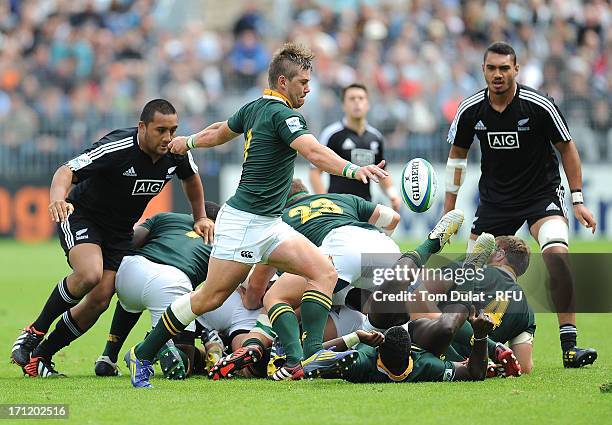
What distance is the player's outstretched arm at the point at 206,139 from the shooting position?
25.0ft

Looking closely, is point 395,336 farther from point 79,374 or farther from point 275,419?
point 79,374

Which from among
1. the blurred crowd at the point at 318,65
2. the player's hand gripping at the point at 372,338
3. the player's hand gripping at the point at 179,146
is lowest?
the player's hand gripping at the point at 372,338

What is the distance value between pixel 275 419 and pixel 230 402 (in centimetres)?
67

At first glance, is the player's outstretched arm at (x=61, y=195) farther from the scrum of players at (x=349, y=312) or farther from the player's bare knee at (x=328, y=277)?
the player's bare knee at (x=328, y=277)

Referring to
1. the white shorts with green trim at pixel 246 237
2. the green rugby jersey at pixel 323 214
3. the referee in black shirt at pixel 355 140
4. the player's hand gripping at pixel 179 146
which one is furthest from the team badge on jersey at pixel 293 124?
the referee in black shirt at pixel 355 140

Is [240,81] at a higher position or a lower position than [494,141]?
higher

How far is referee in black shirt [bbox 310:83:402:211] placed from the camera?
11.9 metres

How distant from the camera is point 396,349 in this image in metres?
7.03

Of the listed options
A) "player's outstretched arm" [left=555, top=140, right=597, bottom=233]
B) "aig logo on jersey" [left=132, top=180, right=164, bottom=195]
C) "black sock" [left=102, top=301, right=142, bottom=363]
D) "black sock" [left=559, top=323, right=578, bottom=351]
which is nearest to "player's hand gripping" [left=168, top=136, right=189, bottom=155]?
"aig logo on jersey" [left=132, top=180, right=164, bottom=195]

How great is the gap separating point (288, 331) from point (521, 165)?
2669 mm

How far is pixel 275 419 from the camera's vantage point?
19.3 feet

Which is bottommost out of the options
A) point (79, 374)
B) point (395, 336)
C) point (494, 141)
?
point (79, 374)

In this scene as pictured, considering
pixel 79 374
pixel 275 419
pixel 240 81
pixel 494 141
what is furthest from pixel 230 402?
pixel 240 81

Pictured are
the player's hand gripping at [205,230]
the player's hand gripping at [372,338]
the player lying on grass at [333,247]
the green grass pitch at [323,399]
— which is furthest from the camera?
the player's hand gripping at [205,230]
